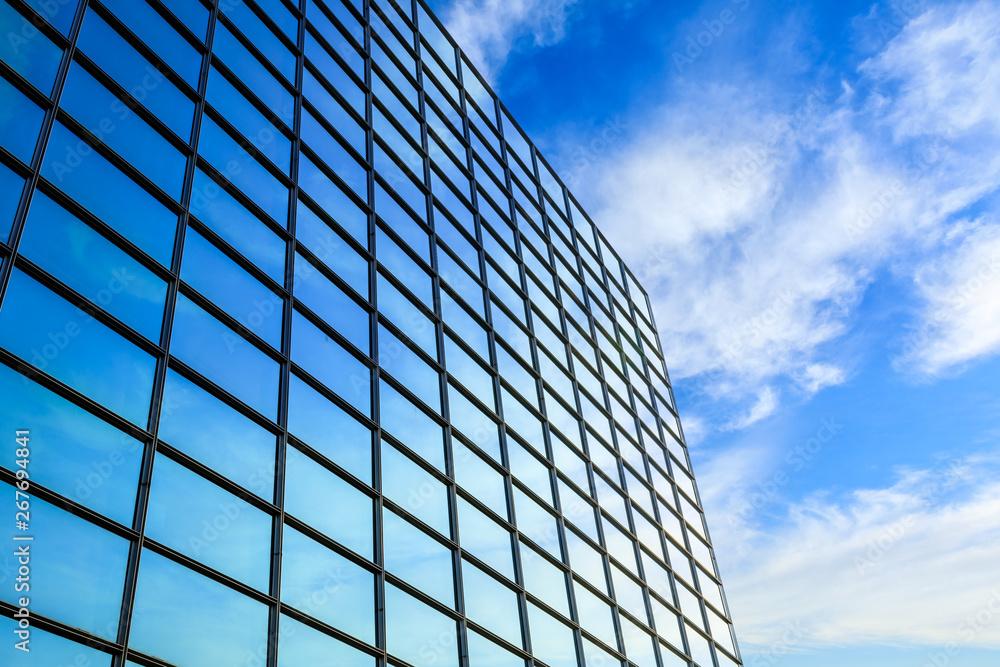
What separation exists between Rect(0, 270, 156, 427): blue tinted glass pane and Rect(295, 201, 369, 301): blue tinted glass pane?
21.4 feet

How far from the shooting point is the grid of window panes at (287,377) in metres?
10.8

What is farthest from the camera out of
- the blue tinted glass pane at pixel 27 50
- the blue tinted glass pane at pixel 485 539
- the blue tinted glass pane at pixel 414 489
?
the blue tinted glass pane at pixel 485 539

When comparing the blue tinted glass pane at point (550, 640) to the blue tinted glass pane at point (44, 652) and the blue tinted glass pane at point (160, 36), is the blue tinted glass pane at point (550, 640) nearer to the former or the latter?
the blue tinted glass pane at point (44, 652)

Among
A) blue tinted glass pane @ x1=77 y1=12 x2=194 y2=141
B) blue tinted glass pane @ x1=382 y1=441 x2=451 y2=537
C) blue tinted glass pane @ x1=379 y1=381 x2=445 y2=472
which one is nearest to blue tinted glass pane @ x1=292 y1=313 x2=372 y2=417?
blue tinted glass pane @ x1=379 y1=381 x2=445 y2=472

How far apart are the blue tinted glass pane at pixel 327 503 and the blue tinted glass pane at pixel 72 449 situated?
10.9 ft

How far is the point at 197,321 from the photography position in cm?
1366

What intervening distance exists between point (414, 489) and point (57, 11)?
11169 millimetres

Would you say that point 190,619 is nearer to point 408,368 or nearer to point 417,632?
point 417,632

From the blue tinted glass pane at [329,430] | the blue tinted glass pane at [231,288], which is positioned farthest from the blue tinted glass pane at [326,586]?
the blue tinted glass pane at [231,288]

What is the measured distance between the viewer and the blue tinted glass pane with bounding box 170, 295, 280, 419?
1320cm

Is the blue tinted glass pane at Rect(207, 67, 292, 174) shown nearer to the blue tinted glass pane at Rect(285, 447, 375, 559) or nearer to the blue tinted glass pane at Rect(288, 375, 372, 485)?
the blue tinted glass pane at Rect(288, 375, 372, 485)

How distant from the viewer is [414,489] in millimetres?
17344

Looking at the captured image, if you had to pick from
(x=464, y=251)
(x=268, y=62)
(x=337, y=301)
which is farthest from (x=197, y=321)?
(x=464, y=251)

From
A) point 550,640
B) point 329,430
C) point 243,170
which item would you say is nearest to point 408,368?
point 329,430
